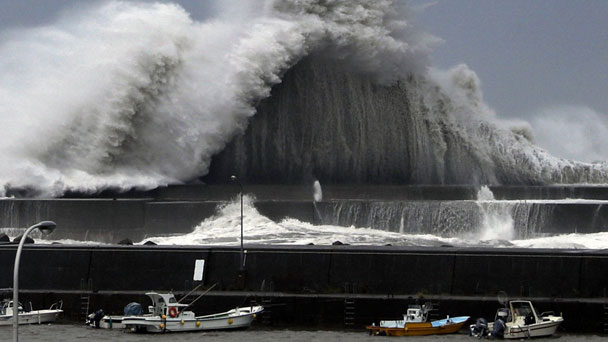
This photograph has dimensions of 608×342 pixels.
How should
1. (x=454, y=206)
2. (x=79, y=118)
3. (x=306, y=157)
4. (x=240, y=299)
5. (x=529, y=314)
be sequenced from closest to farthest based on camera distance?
(x=529, y=314) < (x=240, y=299) < (x=454, y=206) < (x=79, y=118) < (x=306, y=157)

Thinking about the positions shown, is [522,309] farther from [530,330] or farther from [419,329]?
[419,329]

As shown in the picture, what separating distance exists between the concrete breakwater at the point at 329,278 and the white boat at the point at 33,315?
312 mm

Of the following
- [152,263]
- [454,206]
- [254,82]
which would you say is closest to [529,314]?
[152,263]

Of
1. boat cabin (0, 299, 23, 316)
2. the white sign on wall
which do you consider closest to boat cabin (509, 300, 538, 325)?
the white sign on wall

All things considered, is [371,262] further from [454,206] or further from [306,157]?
[306,157]

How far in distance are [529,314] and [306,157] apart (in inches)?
992

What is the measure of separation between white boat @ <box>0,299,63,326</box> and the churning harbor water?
0.38 metres

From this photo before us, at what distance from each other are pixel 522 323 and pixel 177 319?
257 inches

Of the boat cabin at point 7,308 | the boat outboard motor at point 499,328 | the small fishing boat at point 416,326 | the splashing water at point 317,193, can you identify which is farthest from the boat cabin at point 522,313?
the splashing water at point 317,193

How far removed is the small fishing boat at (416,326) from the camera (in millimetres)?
22750

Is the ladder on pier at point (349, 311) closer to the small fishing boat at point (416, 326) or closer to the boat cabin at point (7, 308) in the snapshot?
Answer: the small fishing boat at point (416, 326)

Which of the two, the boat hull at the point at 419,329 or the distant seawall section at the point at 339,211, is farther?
the distant seawall section at the point at 339,211

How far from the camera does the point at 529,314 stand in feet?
73.9

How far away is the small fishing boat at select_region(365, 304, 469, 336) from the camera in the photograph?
74.6 ft
